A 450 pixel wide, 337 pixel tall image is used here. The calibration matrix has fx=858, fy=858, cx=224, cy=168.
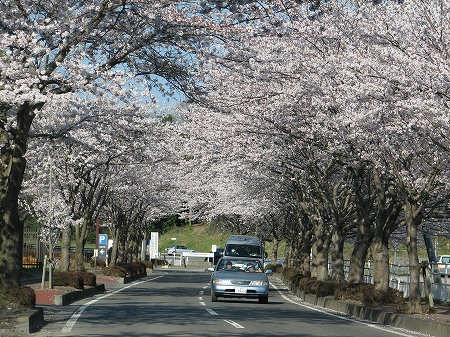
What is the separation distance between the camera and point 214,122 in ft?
104

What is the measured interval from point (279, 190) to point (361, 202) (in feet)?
59.5

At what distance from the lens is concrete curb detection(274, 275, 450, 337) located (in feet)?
55.0

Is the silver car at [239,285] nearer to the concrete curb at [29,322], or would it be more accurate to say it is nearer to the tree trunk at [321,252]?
the tree trunk at [321,252]

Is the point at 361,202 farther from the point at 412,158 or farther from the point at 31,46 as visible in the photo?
the point at 31,46

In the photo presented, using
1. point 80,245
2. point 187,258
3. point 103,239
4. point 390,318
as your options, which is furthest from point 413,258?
point 187,258

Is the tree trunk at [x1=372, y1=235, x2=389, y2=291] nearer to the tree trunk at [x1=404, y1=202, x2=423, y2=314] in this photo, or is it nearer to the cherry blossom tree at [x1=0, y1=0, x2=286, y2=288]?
the tree trunk at [x1=404, y1=202, x2=423, y2=314]

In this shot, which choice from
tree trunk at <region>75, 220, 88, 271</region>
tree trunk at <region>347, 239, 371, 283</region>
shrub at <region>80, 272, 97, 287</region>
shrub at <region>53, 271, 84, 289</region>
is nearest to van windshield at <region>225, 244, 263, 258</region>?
tree trunk at <region>75, 220, 88, 271</region>

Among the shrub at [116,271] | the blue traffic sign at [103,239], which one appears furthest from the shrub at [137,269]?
the blue traffic sign at [103,239]

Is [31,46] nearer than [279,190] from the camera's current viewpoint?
Yes

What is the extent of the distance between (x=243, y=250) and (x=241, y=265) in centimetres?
1001

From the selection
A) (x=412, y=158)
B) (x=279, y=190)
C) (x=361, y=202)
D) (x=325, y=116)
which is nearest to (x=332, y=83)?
(x=325, y=116)

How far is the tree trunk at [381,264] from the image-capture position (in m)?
25.7

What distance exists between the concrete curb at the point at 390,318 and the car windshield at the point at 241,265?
2.35 metres

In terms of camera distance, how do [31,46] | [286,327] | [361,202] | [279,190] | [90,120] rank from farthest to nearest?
[279,190]
[361,202]
[90,120]
[286,327]
[31,46]
